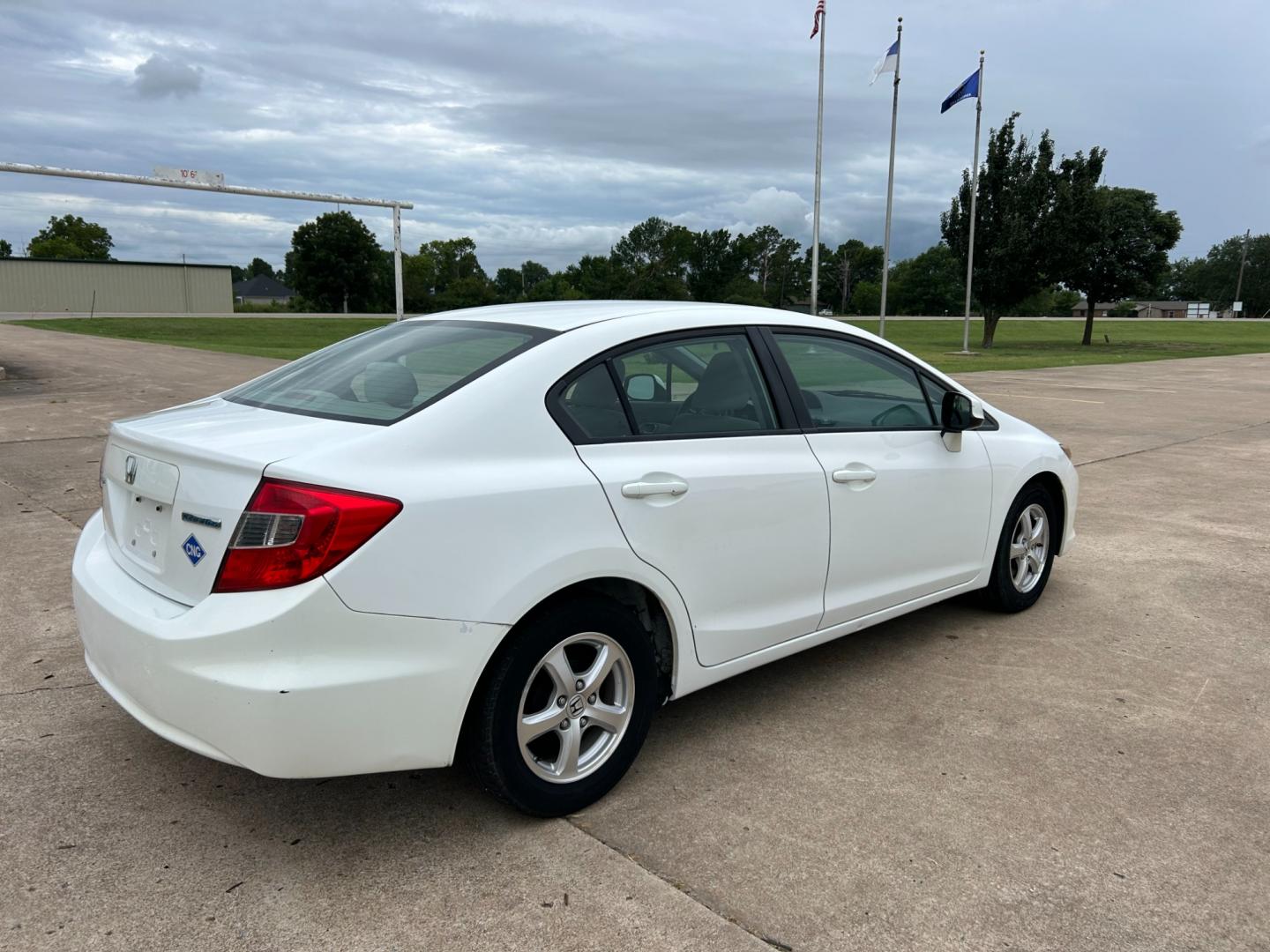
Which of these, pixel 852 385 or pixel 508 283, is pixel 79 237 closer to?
pixel 508 283

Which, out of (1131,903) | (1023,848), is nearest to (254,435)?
(1023,848)

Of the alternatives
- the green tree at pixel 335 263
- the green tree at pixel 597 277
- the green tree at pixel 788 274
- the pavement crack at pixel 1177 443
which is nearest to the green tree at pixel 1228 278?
the green tree at pixel 788 274

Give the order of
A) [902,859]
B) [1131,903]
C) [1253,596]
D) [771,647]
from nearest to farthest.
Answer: [1131,903] < [902,859] < [771,647] < [1253,596]

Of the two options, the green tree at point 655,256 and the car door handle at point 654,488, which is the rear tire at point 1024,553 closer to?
the car door handle at point 654,488

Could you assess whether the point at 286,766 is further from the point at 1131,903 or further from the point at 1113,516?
the point at 1113,516

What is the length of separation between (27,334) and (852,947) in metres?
40.3

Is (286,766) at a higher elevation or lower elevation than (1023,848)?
higher

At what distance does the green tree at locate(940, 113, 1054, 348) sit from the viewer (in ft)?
119

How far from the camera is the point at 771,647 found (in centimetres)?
352

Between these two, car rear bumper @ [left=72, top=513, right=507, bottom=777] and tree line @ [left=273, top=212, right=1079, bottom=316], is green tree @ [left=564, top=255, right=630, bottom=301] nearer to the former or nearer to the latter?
tree line @ [left=273, top=212, right=1079, bottom=316]

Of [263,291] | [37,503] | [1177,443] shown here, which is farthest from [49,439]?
[263,291]

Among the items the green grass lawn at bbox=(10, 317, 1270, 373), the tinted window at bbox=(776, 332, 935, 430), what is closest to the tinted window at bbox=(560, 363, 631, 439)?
the tinted window at bbox=(776, 332, 935, 430)

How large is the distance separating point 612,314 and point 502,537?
109cm

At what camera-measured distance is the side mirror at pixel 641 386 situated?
3205mm
